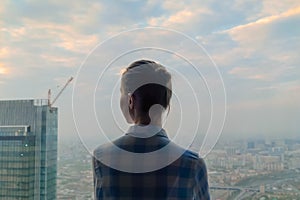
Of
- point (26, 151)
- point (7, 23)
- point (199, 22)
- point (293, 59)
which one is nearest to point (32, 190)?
point (26, 151)

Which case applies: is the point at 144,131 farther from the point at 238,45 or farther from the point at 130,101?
the point at 238,45

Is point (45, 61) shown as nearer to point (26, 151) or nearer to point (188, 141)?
point (26, 151)

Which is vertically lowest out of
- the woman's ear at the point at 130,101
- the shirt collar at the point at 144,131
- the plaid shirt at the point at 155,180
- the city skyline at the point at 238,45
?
the plaid shirt at the point at 155,180

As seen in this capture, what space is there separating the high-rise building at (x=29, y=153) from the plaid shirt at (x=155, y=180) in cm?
67

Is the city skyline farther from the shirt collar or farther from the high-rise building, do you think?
the shirt collar

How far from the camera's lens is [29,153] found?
1.34 meters

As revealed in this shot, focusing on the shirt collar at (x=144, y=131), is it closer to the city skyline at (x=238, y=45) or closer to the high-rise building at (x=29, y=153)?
the city skyline at (x=238, y=45)

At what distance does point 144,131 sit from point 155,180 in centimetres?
10

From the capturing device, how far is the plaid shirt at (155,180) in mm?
681

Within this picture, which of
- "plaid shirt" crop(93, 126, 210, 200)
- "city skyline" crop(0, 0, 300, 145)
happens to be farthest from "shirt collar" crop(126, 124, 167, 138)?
"city skyline" crop(0, 0, 300, 145)

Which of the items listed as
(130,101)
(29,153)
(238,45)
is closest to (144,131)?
(130,101)

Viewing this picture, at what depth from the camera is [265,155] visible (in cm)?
118

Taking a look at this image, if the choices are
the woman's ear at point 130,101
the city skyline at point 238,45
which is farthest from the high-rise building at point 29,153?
the woman's ear at point 130,101

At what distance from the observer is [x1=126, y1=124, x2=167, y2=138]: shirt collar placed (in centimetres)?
72
